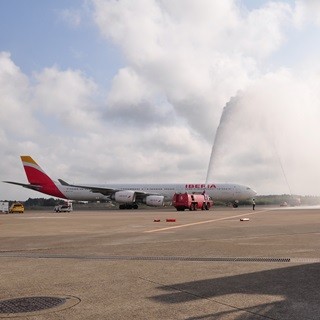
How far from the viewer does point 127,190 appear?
77000 millimetres

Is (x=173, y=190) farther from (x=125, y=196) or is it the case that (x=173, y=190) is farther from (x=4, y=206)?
(x=4, y=206)

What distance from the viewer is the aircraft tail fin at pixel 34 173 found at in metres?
85.3

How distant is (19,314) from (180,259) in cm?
627

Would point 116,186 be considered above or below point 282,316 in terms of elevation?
above

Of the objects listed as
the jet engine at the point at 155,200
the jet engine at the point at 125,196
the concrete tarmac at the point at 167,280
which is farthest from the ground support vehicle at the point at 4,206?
the concrete tarmac at the point at 167,280

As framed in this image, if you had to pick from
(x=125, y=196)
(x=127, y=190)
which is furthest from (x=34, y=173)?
(x=125, y=196)

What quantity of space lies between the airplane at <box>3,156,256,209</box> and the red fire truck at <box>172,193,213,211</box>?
8.22m

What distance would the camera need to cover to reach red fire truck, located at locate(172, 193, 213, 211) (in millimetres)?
59625

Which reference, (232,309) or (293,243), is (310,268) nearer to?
(232,309)

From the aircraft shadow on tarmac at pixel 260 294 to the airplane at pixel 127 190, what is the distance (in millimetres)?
61204

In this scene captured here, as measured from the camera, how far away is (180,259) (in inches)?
485

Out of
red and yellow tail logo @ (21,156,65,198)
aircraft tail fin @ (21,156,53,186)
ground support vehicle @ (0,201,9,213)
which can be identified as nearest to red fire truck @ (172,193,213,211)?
ground support vehicle @ (0,201,9,213)

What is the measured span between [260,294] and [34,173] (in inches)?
3225

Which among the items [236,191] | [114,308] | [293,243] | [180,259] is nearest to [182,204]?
[236,191]
